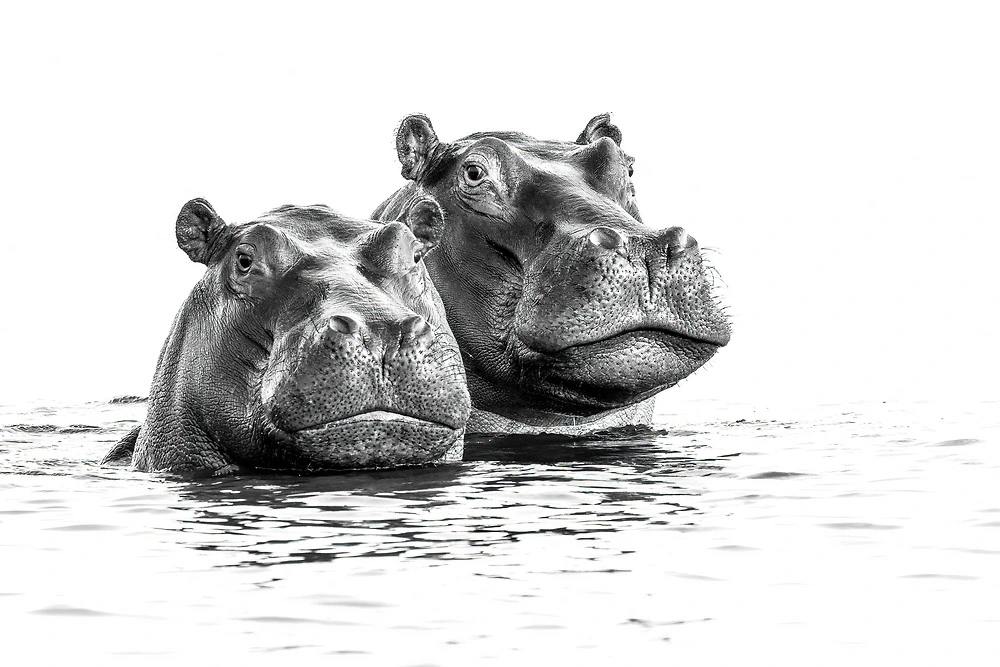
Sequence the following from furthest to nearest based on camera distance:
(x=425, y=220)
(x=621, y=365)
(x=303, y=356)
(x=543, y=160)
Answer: (x=543, y=160) < (x=621, y=365) < (x=425, y=220) < (x=303, y=356)

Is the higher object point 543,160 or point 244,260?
point 543,160

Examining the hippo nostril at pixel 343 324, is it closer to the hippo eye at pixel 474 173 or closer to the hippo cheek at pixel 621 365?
the hippo cheek at pixel 621 365

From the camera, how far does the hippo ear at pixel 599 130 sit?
14.6m

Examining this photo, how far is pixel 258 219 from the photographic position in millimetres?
11523

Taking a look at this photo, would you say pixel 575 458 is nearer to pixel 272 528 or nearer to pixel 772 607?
pixel 272 528

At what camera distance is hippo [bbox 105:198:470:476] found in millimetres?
10344

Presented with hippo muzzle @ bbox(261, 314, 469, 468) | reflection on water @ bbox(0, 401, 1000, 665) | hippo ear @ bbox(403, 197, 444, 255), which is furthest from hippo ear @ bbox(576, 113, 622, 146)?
hippo muzzle @ bbox(261, 314, 469, 468)

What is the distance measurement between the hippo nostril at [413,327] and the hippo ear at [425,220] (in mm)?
1702

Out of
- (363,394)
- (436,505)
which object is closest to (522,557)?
(436,505)

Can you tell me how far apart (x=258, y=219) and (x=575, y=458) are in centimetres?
255

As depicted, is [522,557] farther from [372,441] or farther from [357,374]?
[372,441]

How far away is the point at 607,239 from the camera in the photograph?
1209cm

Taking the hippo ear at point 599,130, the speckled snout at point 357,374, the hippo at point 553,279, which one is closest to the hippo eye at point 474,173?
the hippo at point 553,279

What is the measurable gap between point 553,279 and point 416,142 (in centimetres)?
185
